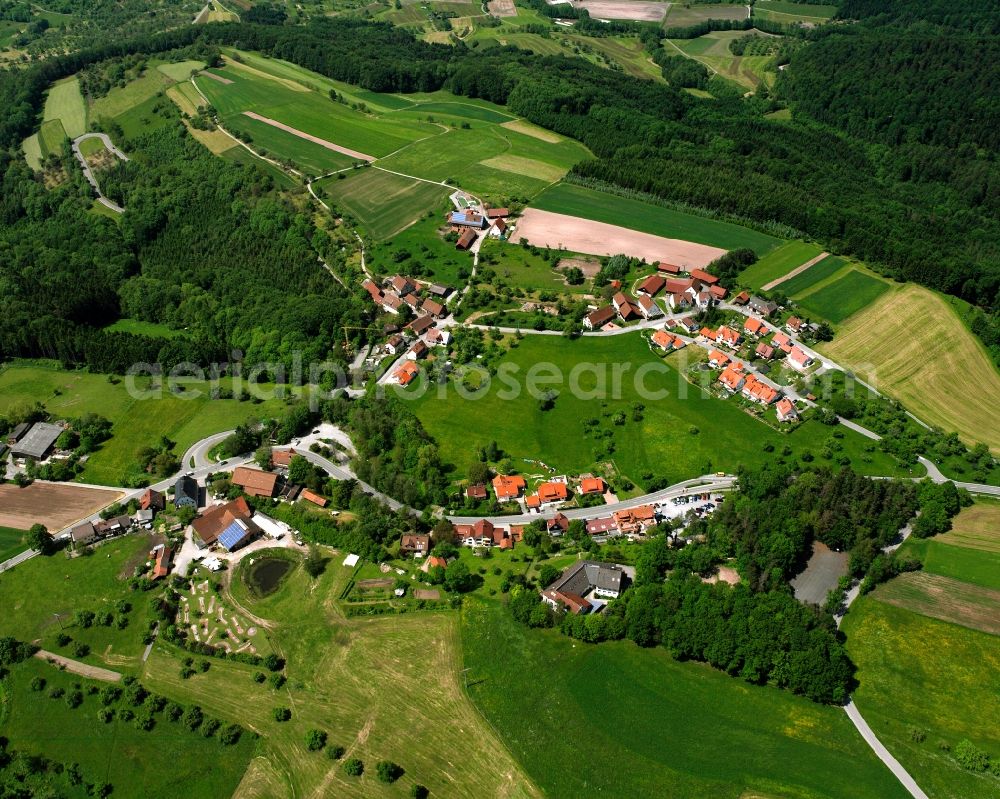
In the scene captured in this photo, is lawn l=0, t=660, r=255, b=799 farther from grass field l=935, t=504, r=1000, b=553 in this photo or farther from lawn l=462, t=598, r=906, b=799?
grass field l=935, t=504, r=1000, b=553

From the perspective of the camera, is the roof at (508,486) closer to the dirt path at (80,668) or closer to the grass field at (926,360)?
the dirt path at (80,668)

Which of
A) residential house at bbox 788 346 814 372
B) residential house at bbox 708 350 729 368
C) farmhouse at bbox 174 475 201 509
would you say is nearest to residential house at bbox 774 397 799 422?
residential house at bbox 788 346 814 372

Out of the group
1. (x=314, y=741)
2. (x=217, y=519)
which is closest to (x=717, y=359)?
(x=217, y=519)

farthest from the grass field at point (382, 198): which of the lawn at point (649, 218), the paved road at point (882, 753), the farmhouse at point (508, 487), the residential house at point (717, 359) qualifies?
the paved road at point (882, 753)

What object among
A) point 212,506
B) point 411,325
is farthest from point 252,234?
point 212,506

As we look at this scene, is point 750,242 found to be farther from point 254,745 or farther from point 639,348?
point 254,745

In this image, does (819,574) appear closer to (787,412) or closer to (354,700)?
(787,412)
